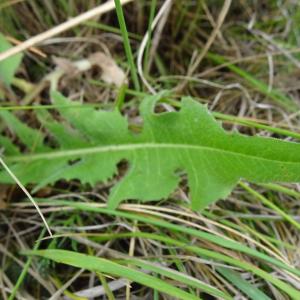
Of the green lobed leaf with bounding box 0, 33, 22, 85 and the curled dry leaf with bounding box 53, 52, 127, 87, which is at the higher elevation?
the green lobed leaf with bounding box 0, 33, 22, 85

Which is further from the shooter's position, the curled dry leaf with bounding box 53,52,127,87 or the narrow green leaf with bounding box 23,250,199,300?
the curled dry leaf with bounding box 53,52,127,87

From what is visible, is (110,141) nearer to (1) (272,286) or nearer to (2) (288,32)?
(1) (272,286)

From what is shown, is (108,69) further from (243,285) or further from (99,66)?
(243,285)

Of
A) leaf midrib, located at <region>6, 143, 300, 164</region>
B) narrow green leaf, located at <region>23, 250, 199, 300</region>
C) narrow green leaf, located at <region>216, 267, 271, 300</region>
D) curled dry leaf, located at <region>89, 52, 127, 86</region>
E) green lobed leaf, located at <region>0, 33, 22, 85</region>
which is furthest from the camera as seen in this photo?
curled dry leaf, located at <region>89, 52, 127, 86</region>

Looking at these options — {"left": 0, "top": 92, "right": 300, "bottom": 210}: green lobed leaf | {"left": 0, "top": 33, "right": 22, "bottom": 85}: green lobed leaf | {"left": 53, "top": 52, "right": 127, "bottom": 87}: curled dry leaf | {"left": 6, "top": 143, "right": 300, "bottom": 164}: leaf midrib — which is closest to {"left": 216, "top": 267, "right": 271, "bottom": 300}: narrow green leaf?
{"left": 0, "top": 92, "right": 300, "bottom": 210}: green lobed leaf

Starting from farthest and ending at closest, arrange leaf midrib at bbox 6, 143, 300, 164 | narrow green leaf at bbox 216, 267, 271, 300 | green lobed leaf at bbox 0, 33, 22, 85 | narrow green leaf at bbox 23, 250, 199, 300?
green lobed leaf at bbox 0, 33, 22, 85 < leaf midrib at bbox 6, 143, 300, 164 < narrow green leaf at bbox 216, 267, 271, 300 < narrow green leaf at bbox 23, 250, 199, 300

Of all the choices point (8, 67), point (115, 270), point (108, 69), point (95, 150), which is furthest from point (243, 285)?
point (8, 67)

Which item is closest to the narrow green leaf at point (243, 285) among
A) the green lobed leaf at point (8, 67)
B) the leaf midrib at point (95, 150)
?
the leaf midrib at point (95, 150)

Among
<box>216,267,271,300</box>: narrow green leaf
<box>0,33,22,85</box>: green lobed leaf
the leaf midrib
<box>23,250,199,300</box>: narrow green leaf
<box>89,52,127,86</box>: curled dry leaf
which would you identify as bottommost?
<box>216,267,271,300</box>: narrow green leaf

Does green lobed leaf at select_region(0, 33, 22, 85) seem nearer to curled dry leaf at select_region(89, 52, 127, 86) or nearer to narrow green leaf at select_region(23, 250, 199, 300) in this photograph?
curled dry leaf at select_region(89, 52, 127, 86)

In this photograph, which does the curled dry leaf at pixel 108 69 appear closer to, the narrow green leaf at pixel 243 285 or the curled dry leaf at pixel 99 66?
the curled dry leaf at pixel 99 66
